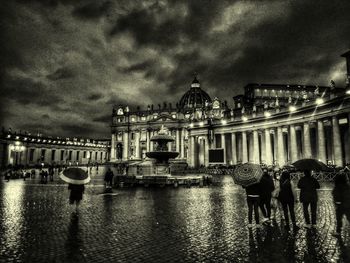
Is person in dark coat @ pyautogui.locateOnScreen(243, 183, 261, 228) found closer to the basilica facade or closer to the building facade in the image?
the basilica facade

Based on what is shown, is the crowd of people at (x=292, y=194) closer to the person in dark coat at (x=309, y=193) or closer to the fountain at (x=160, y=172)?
the person in dark coat at (x=309, y=193)

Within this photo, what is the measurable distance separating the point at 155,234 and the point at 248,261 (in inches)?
116

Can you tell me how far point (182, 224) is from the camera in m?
8.77

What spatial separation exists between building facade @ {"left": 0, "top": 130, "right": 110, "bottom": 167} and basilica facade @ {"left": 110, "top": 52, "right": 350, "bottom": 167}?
2606cm

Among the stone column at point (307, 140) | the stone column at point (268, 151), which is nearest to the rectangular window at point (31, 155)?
the stone column at point (268, 151)

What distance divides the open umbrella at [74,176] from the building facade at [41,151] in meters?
73.4

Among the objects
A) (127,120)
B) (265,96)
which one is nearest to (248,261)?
(265,96)

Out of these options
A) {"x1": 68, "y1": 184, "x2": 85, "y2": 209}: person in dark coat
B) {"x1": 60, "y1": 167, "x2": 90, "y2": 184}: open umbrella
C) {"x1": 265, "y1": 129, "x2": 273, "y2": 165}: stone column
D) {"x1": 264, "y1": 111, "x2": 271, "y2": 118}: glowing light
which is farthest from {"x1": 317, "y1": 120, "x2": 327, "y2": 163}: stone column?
{"x1": 68, "y1": 184, "x2": 85, "y2": 209}: person in dark coat

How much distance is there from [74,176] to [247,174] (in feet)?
22.2

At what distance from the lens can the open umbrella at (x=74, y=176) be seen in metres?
10.6

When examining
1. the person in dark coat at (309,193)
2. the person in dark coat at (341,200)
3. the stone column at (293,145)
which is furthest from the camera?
the stone column at (293,145)

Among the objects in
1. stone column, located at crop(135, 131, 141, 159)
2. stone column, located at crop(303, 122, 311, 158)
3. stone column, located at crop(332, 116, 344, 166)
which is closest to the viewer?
stone column, located at crop(332, 116, 344, 166)

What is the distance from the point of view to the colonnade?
33.6 m

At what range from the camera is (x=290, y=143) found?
40.3 meters
